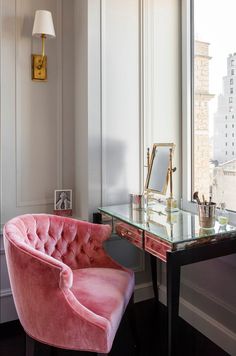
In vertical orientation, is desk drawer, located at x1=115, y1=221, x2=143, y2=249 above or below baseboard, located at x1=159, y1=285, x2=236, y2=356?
above

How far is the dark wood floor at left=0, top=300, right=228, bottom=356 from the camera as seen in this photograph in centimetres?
179

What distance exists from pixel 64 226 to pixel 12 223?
1.16ft

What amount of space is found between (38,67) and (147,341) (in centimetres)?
188

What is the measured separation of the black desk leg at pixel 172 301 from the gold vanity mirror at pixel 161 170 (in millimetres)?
627

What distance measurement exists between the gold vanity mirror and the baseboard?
0.70 m

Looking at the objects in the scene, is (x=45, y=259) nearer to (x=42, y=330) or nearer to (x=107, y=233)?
(x=42, y=330)

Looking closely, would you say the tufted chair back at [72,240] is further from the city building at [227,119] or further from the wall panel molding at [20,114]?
the city building at [227,119]

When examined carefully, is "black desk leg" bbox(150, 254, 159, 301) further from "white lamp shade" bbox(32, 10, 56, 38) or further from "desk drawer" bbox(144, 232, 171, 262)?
"white lamp shade" bbox(32, 10, 56, 38)

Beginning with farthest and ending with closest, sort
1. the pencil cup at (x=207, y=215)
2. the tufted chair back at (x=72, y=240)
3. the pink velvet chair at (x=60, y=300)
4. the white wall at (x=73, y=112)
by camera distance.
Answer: the white wall at (x=73, y=112) → the tufted chair back at (x=72, y=240) → the pencil cup at (x=207, y=215) → the pink velvet chair at (x=60, y=300)

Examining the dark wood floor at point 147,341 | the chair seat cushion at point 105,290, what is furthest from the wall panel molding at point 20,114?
the dark wood floor at point 147,341

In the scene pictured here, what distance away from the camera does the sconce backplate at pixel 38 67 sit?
6.85 feet

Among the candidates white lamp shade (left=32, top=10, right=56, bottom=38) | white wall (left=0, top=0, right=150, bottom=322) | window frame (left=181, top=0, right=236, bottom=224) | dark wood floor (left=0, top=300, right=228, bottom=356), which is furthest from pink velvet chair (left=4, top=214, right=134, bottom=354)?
white lamp shade (left=32, top=10, right=56, bottom=38)

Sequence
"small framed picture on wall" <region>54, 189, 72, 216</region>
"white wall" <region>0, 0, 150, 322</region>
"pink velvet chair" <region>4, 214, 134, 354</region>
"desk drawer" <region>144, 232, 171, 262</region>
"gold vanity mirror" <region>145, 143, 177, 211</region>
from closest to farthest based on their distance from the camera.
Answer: "pink velvet chair" <region>4, 214, 134, 354</region> < "desk drawer" <region>144, 232, 171, 262</region> < "gold vanity mirror" <region>145, 143, 177, 211</region> < "white wall" <region>0, 0, 150, 322</region> < "small framed picture on wall" <region>54, 189, 72, 216</region>

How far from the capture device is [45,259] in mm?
1281
